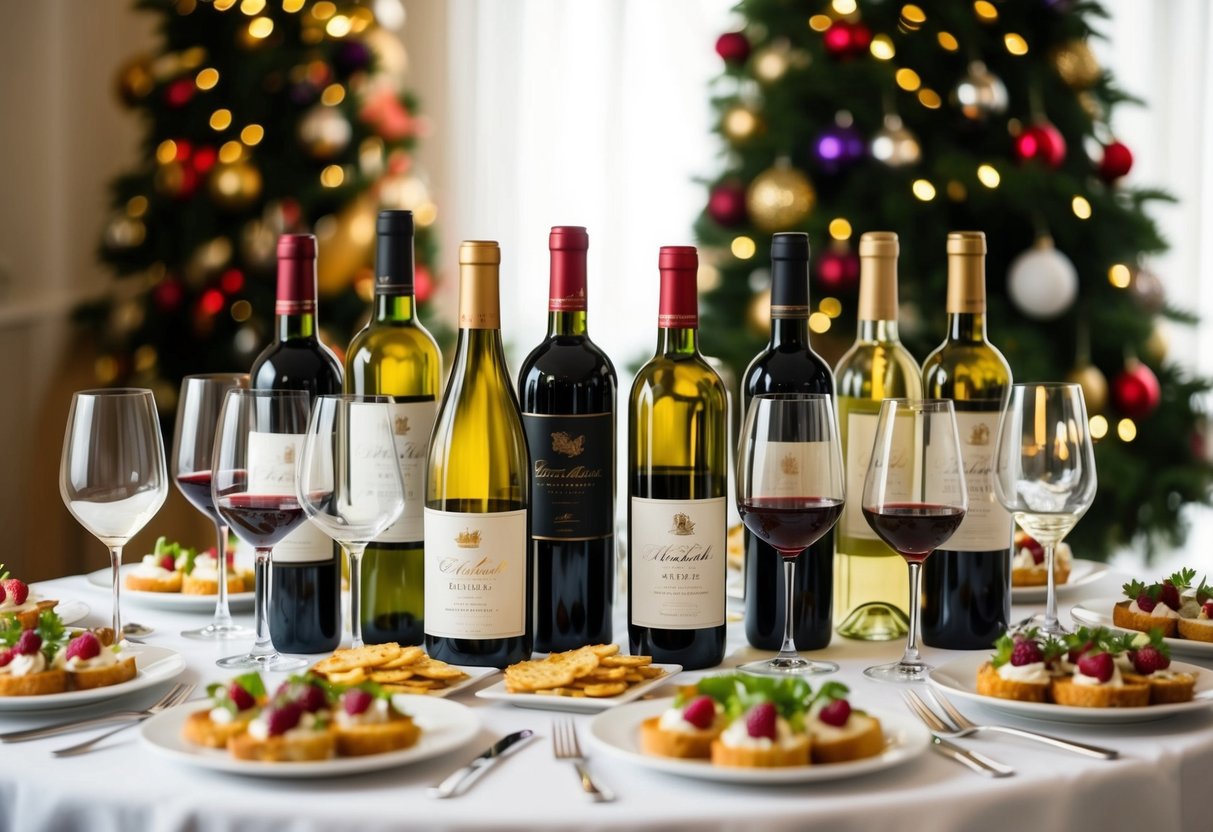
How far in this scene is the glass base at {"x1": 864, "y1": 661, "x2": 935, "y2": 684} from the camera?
152cm

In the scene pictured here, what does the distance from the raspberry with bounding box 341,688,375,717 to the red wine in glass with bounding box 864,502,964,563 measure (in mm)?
594

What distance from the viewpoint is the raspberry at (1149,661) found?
1.35 m

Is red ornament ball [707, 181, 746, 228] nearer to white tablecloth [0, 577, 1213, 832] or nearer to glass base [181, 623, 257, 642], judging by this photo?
glass base [181, 623, 257, 642]

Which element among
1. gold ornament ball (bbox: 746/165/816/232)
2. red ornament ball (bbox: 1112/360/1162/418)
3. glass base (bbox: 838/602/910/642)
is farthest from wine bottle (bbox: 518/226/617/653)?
red ornament ball (bbox: 1112/360/1162/418)

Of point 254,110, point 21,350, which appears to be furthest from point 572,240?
point 21,350

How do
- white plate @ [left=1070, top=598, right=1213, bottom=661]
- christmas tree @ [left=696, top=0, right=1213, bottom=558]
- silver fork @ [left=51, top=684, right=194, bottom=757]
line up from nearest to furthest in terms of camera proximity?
1. silver fork @ [left=51, top=684, right=194, bottom=757]
2. white plate @ [left=1070, top=598, right=1213, bottom=661]
3. christmas tree @ [left=696, top=0, right=1213, bottom=558]

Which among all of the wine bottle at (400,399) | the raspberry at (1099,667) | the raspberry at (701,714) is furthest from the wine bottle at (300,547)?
the raspberry at (1099,667)

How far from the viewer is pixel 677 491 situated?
155 centimetres

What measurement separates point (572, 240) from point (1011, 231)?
2.95 m

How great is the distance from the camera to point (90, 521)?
1580 millimetres

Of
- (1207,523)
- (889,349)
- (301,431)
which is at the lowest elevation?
(1207,523)

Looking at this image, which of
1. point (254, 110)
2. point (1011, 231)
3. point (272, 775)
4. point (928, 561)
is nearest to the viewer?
point (272, 775)

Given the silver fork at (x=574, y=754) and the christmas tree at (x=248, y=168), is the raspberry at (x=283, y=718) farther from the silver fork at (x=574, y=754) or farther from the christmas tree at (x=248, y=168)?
the christmas tree at (x=248, y=168)

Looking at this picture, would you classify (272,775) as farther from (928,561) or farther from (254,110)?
(254,110)
